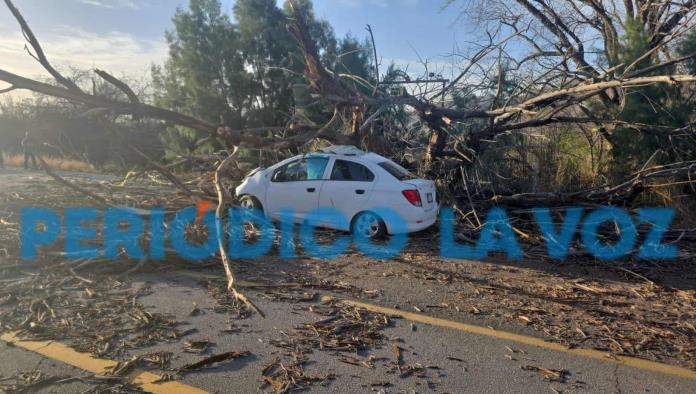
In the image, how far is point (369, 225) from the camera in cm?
815

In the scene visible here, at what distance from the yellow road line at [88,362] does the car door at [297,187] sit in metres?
4.88

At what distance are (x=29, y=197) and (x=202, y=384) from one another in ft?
27.2

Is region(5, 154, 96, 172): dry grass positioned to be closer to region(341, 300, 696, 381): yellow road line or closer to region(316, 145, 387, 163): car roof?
region(316, 145, 387, 163): car roof

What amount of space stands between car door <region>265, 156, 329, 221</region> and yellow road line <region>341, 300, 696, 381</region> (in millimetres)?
3515

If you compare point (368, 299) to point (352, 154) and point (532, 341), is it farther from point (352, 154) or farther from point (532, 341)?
point (352, 154)

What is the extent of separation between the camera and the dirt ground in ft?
13.9

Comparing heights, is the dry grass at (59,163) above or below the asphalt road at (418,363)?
above

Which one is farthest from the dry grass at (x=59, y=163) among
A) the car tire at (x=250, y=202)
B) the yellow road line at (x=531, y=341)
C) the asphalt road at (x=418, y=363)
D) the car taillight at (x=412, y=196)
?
the yellow road line at (x=531, y=341)

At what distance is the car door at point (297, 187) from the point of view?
28.1ft

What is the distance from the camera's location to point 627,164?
1054 centimetres

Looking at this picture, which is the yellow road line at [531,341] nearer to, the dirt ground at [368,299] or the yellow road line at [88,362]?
the dirt ground at [368,299]

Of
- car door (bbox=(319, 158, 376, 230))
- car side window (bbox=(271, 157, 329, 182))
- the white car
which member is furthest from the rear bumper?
car side window (bbox=(271, 157, 329, 182))

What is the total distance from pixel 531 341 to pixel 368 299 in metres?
1.73

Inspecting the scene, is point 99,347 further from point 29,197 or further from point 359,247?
point 29,197
